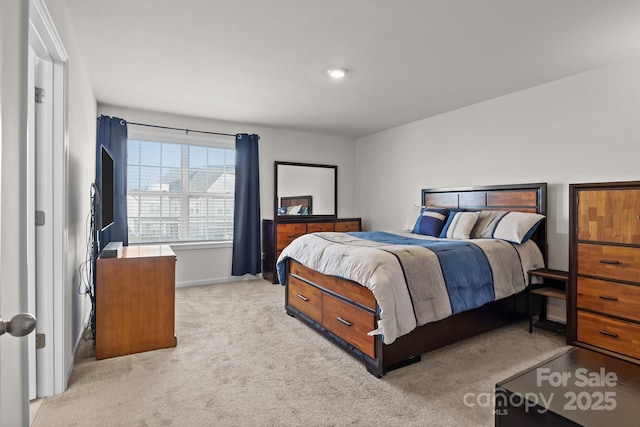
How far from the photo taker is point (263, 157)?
5.35 metres

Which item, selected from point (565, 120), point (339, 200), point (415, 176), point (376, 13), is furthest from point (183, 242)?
point (565, 120)

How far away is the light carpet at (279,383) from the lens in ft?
6.06

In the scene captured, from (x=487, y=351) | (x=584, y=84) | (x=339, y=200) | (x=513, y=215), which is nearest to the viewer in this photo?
(x=487, y=351)

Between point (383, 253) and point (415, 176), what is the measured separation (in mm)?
2861

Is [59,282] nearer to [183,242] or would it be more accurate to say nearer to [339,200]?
[183,242]

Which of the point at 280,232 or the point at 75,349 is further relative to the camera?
the point at 280,232

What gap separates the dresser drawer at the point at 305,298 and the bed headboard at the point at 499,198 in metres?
2.26

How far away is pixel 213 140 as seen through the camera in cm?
501

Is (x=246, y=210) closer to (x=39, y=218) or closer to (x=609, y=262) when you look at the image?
(x=39, y=218)

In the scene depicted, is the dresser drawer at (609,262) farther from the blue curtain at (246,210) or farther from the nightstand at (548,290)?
the blue curtain at (246,210)

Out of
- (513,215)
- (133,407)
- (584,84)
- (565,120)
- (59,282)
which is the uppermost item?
(584,84)

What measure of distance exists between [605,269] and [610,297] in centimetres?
21

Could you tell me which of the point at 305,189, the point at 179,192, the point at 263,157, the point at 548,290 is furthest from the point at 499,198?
the point at 179,192

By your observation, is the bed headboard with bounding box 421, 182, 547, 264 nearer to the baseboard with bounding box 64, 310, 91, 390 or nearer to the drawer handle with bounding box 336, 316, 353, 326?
the drawer handle with bounding box 336, 316, 353, 326
